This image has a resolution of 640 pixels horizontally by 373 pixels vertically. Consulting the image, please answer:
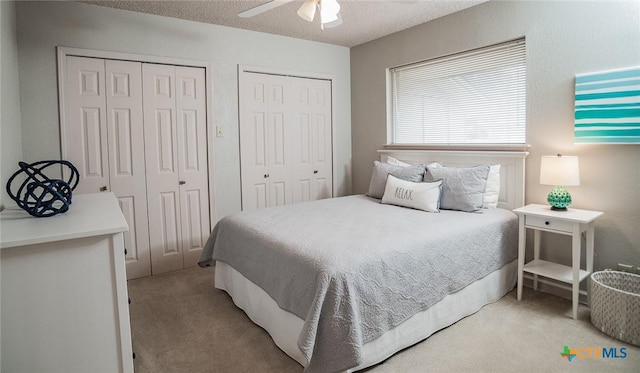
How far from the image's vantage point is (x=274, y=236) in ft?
8.10

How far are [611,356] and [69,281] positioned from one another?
2759 millimetres

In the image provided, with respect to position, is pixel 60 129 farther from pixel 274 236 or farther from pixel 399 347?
pixel 399 347

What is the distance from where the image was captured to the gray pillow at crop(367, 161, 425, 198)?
3.49 m

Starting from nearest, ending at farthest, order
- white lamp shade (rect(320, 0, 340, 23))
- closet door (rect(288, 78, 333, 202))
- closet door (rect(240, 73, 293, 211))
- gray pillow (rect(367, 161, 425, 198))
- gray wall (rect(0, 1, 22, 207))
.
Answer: gray wall (rect(0, 1, 22, 207)) < white lamp shade (rect(320, 0, 340, 23)) < gray pillow (rect(367, 161, 425, 198)) < closet door (rect(240, 73, 293, 211)) < closet door (rect(288, 78, 333, 202))

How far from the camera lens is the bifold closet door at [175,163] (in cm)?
355

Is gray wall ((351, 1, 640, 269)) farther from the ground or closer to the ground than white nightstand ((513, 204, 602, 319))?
farther from the ground

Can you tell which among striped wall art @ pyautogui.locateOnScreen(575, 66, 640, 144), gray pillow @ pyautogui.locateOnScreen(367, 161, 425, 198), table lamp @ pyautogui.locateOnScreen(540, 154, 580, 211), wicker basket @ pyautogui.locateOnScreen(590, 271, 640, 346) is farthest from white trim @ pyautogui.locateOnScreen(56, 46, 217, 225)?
wicker basket @ pyautogui.locateOnScreen(590, 271, 640, 346)

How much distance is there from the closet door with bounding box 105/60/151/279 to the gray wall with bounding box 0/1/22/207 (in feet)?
2.11

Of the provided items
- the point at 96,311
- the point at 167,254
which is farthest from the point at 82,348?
the point at 167,254

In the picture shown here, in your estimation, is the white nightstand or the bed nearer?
the bed

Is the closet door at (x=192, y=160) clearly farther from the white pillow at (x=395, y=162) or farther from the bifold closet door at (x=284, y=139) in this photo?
the white pillow at (x=395, y=162)

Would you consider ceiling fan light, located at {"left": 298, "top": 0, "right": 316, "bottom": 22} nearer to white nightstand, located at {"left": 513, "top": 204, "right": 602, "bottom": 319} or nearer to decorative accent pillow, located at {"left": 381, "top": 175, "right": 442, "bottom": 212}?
decorative accent pillow, located at {"left": 381, "top": 175, "right": 442, "bottom": 212}

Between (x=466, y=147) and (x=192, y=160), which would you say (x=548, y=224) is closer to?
(x=466, y=147)

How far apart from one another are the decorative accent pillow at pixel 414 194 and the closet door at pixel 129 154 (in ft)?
7.29
